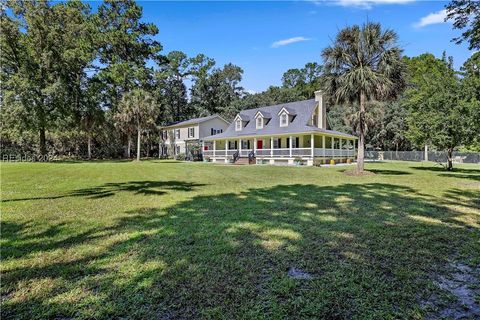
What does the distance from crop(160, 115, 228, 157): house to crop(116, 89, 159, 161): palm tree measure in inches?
260

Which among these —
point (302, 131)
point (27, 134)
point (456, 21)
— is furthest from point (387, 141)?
point (27, 134)

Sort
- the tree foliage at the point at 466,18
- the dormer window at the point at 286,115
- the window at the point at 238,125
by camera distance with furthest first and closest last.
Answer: the window at the point at 238,125 < the dormer window at the point at 286,115 < the tree foliage at the point at 466,18

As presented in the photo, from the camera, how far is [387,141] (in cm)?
4388

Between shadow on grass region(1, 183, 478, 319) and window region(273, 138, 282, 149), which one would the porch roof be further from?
shadow on grass region(1, 183, 478, 319)

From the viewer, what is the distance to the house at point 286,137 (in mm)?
25484

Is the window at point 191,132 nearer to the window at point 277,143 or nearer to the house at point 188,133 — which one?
the house at point 188,133

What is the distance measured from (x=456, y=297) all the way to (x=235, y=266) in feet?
7.53

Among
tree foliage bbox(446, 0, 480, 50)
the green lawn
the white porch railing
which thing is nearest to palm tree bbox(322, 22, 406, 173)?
tree foliage bbox(446, 0, 480, 50)

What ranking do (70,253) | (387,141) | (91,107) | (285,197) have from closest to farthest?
(70,253)
(285,197)
(91,107)
(387,141)

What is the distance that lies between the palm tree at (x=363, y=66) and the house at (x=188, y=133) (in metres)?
23.2

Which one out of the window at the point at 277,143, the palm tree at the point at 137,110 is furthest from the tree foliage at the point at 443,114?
the palm tree at the point at 137,110

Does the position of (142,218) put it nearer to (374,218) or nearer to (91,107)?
(374,218)

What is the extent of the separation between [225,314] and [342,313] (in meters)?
1.04

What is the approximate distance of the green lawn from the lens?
8.32 feet
